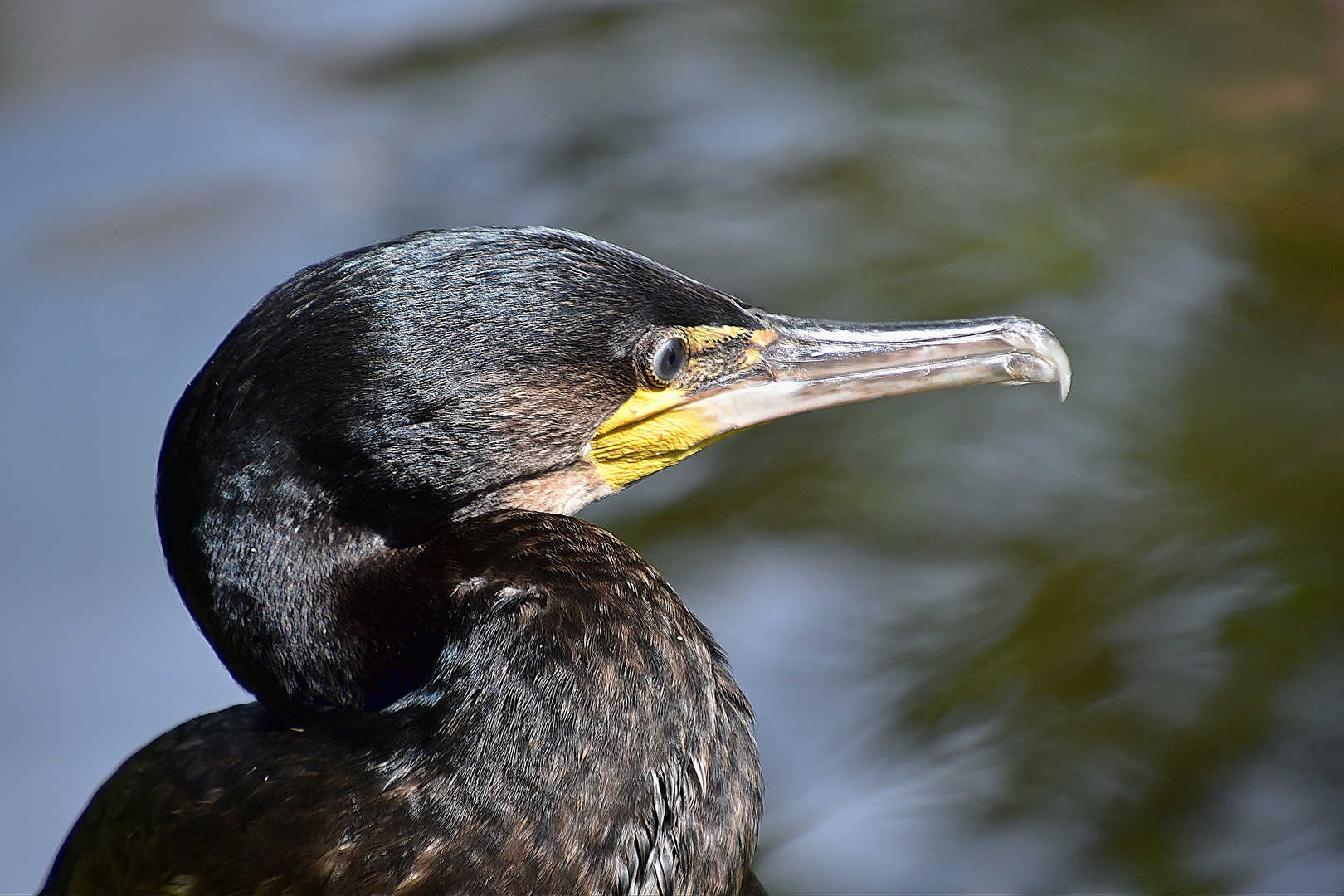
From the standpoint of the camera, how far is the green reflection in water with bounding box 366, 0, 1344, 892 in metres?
3.14

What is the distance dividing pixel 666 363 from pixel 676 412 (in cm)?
Answer: 11

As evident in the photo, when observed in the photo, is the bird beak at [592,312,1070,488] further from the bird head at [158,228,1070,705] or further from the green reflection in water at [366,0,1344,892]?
the green reflection in water at [366,0,1344,892]

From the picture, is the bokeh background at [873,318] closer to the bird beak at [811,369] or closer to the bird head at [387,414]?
the bird beak at [811,369]

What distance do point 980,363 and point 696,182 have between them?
9.30 ft

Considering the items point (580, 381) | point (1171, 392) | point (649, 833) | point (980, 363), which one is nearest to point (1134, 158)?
point (1171, 392)

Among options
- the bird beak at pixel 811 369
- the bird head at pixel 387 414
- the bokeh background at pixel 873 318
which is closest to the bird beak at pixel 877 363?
the bird beak at pixel 811 369

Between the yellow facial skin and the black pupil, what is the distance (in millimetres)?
14

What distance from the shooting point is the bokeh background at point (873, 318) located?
3100 mm

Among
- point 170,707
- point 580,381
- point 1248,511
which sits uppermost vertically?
point 580,381

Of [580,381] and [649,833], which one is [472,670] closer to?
[649,833]

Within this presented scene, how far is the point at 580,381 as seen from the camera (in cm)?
225

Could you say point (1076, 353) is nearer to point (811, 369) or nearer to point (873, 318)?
point (873, 318)

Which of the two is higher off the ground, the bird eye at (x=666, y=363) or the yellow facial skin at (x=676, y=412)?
the bird eye at (x=666, y=363)

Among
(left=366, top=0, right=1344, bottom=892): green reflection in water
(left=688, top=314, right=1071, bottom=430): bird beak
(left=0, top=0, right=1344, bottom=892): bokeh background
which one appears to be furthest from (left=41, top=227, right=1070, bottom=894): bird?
(left=366, top=0, right=1344, bottom=892): green reflection in water
